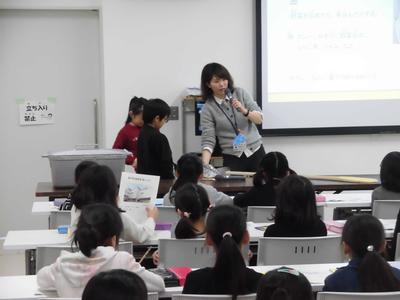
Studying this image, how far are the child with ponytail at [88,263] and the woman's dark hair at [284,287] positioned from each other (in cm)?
73

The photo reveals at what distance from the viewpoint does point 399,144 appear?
748cm

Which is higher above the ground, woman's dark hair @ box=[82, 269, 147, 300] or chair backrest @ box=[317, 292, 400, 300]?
woman's dark hair @ box=[82, 269, 147, 300]

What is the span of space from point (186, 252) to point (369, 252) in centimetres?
110

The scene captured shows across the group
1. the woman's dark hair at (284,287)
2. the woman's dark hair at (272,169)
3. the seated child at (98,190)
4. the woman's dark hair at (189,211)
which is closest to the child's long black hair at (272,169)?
the woman's dark hair at (272,169)

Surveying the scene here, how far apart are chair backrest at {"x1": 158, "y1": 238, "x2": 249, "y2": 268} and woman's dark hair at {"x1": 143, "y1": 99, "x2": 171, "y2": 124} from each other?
200 cm

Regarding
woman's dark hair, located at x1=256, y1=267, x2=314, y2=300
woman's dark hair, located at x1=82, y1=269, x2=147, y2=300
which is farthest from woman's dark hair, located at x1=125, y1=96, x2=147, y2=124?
woman's dark hair, located at x1=82, y1=269, x2=147, y2=300

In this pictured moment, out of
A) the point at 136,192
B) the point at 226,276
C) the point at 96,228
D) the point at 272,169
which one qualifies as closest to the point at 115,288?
the point at 226,276

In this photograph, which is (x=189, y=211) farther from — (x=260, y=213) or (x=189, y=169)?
(x=260, y=213)

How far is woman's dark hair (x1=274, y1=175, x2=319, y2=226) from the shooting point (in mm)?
3598

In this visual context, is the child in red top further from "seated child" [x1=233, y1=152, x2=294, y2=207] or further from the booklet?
the booklet

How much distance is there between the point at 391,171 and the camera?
4531 mm

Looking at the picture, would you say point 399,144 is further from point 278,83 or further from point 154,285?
point 154,285

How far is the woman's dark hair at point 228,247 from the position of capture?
2.60m

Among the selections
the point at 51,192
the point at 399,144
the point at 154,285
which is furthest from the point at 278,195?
the point at 399,144
